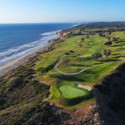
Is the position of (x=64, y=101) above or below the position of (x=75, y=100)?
below

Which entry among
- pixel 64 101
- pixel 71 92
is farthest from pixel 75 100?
pixel 71 92

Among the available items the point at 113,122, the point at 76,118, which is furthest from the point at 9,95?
the point at 113,122

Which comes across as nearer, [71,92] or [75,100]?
[75,100]

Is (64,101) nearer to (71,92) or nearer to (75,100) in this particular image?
(75,100)

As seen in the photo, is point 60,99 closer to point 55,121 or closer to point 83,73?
point 55,121

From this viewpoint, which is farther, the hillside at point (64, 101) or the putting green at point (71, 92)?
the putting green at point (71, 92)

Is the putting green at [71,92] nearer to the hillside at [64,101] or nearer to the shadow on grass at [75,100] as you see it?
the hillside at [64,101]

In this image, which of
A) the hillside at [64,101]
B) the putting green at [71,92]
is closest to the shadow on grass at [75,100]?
the hillside at [64,101]

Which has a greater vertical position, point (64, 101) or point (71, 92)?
point (71, 92)

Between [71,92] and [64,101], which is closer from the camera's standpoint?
[64,101]
